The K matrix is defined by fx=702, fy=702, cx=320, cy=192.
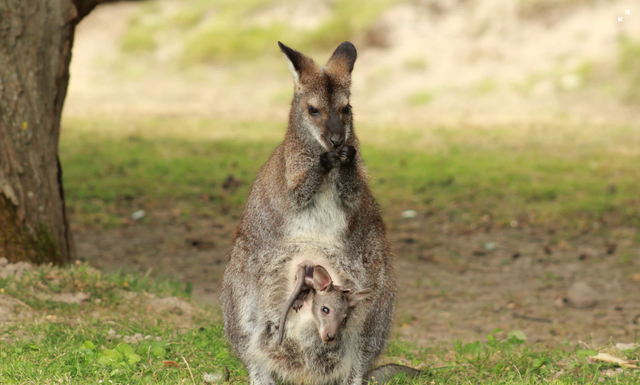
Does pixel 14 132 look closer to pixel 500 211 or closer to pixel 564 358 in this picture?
pixel 564 358

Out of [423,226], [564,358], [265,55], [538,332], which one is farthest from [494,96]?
[564,358]

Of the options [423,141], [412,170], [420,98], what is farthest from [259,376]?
[420,98]

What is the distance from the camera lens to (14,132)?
572 centimetres

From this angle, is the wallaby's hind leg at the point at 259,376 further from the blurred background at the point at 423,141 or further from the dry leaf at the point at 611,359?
the dry leaf at the point at 611,359

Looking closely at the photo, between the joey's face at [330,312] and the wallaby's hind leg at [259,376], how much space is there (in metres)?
0.54

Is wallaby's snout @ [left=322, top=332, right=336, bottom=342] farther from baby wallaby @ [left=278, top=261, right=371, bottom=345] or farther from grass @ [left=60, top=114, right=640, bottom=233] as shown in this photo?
grass @ [left=60, top=114, right=640, bottom=233]

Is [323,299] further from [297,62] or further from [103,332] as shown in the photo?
[103,332]

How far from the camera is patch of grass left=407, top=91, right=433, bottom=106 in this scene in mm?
18188

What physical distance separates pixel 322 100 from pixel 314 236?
84cm

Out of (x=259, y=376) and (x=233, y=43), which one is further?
(x=233, y=43)

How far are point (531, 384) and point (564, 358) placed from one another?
657 mm

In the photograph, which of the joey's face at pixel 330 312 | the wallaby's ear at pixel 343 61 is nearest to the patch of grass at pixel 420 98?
the wallaby's ear at pixel 343 61

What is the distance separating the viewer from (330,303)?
401 centimetres

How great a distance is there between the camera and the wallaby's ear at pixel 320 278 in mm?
4098
